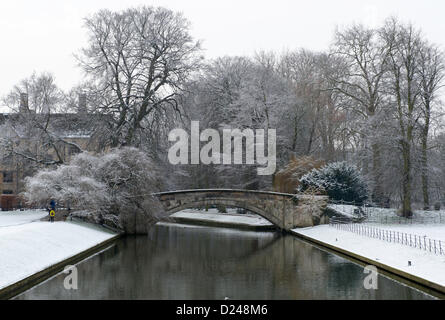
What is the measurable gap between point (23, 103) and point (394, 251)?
3046 centimetres

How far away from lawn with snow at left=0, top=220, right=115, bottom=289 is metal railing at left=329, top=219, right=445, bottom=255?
45.3 ft

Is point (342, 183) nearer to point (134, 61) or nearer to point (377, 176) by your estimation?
point (377, 176)

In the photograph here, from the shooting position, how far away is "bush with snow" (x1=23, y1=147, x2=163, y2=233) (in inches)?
1163

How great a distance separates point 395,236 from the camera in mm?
24953

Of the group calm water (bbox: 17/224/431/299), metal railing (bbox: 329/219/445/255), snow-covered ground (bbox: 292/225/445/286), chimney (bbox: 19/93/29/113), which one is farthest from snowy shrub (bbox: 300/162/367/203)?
chimney (bbox: 19/93/29/113)

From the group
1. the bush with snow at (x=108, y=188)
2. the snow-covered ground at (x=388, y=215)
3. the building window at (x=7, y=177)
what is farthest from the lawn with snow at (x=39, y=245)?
the building window at (x=7, y=177)

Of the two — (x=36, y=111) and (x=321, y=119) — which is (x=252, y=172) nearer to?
(x=321, y=119)

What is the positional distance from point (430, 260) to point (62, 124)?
27.9m

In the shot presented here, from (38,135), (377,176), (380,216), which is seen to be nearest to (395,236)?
(380,216)

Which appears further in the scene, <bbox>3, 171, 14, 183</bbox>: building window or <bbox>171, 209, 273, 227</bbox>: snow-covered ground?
<bbox>3, 171, 14, 183</bbox>: building window

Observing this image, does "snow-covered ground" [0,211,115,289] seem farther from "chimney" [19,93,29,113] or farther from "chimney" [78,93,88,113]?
"chimney" [19,93,29,113]

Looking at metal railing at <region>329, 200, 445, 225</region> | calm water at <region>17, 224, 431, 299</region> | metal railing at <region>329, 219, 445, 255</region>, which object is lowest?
calm water at <region>17, 224, 431, 299</region>

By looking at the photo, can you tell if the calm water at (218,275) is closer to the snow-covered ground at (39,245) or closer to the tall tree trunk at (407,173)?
the snow-covered ground at (39,245)

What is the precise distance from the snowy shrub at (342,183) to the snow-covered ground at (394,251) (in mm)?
3470
